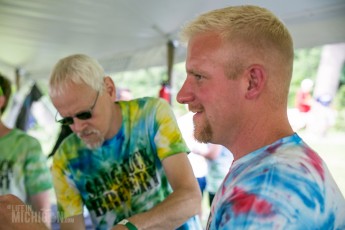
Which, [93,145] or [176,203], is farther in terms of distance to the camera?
[93,145]

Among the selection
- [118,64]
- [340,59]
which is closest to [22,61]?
[118,64]

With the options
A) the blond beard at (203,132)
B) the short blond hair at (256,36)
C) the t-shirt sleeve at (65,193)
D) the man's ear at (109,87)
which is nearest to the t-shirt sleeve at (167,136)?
the man's ear at (109,87)

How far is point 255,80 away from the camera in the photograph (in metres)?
0.83

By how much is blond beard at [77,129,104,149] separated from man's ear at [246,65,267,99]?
905 mm


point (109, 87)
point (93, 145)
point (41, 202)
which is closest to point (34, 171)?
point (41, 202)

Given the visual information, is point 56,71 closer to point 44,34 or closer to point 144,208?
point 144,208

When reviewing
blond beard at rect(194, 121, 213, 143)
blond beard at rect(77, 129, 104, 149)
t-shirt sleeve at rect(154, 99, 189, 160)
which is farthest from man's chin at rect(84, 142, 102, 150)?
blond beard at rect(194, 121, 213, 143)

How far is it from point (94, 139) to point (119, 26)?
3006 millimetres

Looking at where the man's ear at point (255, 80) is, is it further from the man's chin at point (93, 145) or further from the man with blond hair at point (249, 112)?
the man's chin at point (93, 145)

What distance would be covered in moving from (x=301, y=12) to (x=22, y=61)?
5.08 m

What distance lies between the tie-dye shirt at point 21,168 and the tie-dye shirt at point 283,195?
1.40 meters

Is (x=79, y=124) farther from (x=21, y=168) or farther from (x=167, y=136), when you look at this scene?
(x=21, y=168)

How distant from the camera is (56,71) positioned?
1588mm

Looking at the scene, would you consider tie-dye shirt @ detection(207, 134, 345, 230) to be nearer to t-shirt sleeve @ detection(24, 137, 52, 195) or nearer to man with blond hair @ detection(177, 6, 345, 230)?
man with blond hair @ detection(177, 6, 345, 230)
